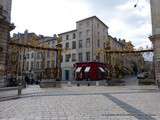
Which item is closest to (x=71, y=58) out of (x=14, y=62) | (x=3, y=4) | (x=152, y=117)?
(x=14, y=62)

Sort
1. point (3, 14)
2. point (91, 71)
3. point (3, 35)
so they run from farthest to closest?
point (91, 71) → point (3, 14) → point (3, 35)

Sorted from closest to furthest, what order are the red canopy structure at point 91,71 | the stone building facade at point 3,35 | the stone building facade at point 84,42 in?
1. the stone building facade at point 3,35
2. the red canopy structure at point 91,71
3. the stone building facade at point 84,42

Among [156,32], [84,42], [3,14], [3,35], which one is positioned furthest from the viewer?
[84,42]

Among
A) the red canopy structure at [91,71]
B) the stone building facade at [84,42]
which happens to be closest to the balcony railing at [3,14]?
the stone building facade at [84,42]

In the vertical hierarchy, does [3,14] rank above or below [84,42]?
below

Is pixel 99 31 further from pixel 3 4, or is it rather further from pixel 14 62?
pixel 3 4

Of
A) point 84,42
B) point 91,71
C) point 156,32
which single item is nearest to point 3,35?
point 156,32

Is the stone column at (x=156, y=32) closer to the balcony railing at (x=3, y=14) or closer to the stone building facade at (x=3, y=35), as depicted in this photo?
the stone building facade at (x=3, y=35)

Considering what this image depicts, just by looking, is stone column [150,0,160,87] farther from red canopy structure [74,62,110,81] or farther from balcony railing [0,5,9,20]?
red canopy structure [74,62,110,81]

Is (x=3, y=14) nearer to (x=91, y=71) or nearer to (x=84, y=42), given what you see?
(x=91, y=71)

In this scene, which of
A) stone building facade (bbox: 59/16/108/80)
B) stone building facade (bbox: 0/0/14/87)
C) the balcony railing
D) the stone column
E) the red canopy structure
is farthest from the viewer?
stone building facade (bbox: 59/16/108/80)

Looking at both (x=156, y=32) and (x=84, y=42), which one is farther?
(x=84, y=42)

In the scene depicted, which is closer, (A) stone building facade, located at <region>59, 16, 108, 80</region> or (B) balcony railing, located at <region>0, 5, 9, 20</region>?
(B) balcony railing, located at <region>0, 5, 9, 20</region>

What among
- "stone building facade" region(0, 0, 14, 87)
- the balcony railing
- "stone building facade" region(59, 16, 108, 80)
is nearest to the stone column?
"stone building facade" region(0, 0, 14, 87)
